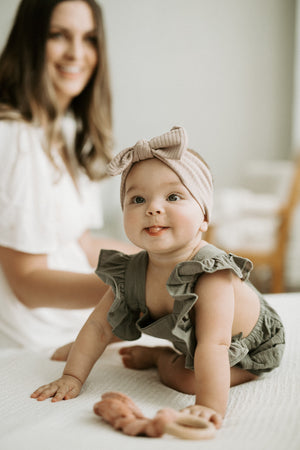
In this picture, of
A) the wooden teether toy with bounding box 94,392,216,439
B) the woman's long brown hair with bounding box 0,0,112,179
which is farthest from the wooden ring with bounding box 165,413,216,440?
the woman's long brown hair with bounding box 0,0,112,179

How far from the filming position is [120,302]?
88 centimetres

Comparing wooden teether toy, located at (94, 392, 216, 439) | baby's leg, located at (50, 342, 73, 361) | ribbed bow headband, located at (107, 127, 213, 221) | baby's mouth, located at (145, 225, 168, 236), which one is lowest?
baby's leg, located at (50, 342, 73, 361)

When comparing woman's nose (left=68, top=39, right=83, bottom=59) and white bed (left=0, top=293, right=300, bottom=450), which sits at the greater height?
woman's nose (left=68, top=39, right=83, bottom=59)

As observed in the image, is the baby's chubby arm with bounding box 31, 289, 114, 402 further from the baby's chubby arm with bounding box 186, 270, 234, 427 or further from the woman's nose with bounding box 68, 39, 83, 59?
the woman's nose with bounding box 68, 39, 83, 59

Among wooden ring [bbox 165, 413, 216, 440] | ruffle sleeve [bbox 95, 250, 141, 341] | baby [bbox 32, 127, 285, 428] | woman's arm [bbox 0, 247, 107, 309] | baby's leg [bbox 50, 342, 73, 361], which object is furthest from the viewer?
woman's arm [bbox 0, 247, 107, 309]

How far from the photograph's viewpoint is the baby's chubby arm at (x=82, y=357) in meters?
0.82

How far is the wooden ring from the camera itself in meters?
0.65

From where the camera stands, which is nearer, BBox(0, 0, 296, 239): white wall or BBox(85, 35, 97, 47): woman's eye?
BBox(85, 35, 97, 47): woman's eye

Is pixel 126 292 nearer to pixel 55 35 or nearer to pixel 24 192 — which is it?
pixel 24 192

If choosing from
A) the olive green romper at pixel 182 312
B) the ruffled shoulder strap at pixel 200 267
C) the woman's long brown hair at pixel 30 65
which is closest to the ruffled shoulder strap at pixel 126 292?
the olive green romper at pixel 182 312

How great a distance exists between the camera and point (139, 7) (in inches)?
178

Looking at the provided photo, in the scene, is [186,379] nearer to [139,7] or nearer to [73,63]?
[73,63]

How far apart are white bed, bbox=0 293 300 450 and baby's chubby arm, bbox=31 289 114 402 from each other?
2cm

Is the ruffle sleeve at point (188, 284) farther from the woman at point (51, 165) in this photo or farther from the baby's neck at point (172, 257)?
the woman at point (51, 165)
